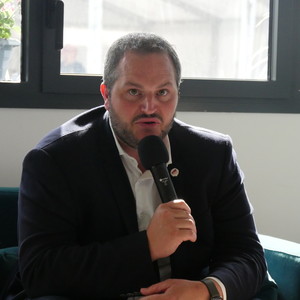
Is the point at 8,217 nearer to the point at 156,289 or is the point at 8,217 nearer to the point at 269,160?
the point at 156,289

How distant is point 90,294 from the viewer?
57.0 inches

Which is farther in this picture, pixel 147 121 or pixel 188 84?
pixel 188 84

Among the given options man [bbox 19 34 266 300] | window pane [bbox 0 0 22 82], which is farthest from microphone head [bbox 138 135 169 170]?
window pane [bbox 0 0 22 82]

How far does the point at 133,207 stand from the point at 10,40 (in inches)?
41.5

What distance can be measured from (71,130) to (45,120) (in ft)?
2.08

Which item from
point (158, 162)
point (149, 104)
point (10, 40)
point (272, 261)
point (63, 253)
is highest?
point (10, 40)

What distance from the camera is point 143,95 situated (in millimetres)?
1562

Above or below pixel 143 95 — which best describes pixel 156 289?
below

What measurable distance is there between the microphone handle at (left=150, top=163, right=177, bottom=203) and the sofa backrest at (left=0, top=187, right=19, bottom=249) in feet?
2.51

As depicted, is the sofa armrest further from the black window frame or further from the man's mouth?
the black window frame

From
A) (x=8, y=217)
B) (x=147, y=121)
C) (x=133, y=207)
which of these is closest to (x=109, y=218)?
(x=133, y=207)

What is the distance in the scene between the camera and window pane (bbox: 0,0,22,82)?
2258 mm

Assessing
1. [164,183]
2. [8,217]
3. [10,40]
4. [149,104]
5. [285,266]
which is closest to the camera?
[164,183]

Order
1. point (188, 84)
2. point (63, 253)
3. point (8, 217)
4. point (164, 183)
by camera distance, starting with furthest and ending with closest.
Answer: point (188, 84)
point (8, 217)
point (63, 253)
point (164, 183)
